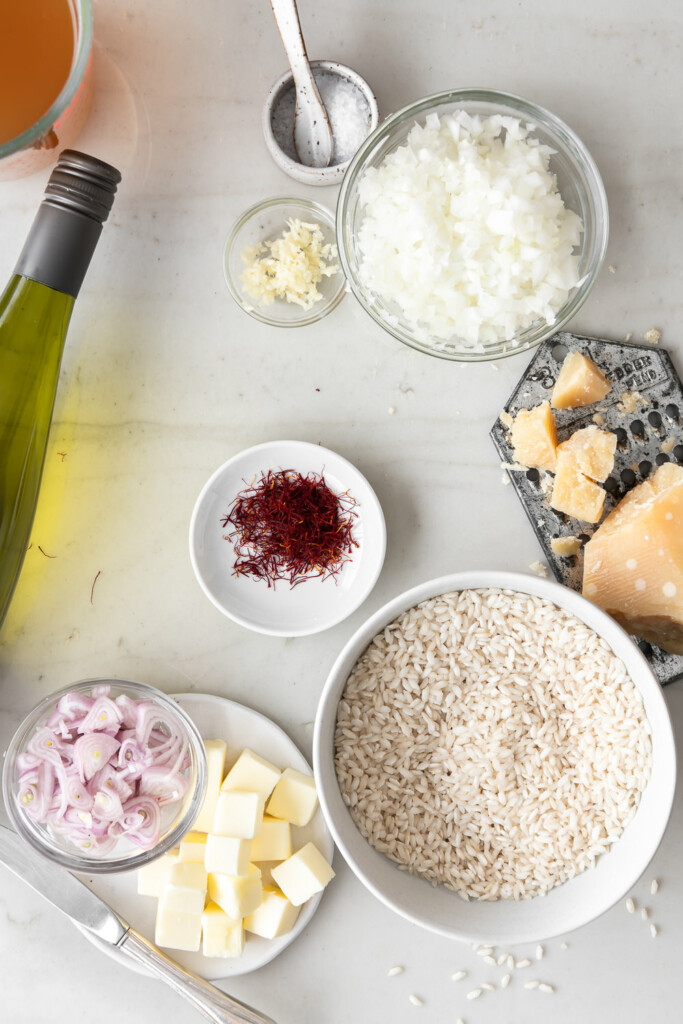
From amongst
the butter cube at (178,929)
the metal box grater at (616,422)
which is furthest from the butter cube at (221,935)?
the metal box grater at (616,422)

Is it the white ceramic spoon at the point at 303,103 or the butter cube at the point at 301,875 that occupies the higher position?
the white ceramic spoon at the point at 303,103

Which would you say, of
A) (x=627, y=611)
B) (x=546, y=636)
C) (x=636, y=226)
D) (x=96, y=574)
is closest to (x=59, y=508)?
(x=96, y=574)

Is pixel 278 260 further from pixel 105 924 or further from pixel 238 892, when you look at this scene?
pixel 105 924

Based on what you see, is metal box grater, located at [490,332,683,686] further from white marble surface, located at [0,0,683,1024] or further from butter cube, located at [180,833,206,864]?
butter cube, located at [180,833,206,864]

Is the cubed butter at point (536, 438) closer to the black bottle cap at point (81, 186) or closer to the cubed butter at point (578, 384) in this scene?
the cubed butter at point (578, 384)

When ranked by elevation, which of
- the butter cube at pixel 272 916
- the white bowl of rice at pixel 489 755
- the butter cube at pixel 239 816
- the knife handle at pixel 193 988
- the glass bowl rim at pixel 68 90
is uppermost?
the glass bowl rim at pixel 68 90

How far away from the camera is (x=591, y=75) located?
1.50 meters

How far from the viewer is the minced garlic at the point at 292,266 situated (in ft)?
4.75

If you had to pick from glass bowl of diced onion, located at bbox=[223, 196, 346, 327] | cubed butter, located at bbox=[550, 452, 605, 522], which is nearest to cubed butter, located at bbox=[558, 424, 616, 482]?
cubed butter, located at bbox=[550, 452, 605, 522]

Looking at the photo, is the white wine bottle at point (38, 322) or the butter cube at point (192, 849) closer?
the white wine bottle at point (38, 322)

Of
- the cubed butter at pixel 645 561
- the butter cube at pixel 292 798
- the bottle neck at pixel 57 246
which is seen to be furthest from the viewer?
the butter cube at pixel 292 798

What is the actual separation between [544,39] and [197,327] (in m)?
0.86

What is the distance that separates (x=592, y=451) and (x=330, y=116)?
781mm

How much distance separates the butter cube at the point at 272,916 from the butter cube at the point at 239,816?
0.47ft
